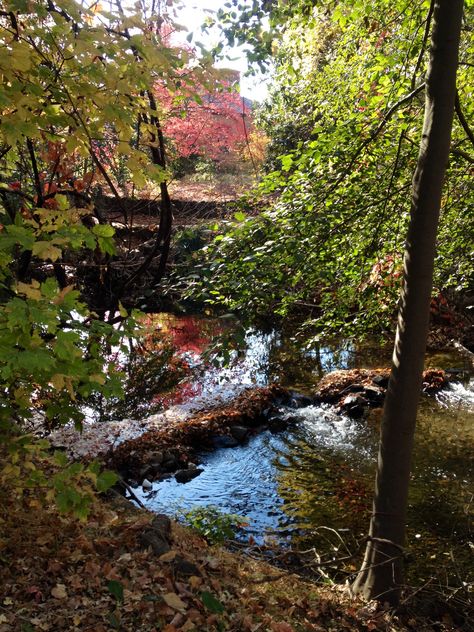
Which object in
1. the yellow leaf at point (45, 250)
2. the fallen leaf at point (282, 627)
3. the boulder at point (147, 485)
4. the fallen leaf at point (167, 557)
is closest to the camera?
the yellow leaf at point (45, 250)

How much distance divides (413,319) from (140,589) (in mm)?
2711

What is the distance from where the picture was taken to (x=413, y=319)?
370 centimetres

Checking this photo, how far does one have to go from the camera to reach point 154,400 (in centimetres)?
1054

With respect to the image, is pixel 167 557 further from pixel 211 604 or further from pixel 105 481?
pixel 105 481

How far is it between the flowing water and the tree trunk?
520 mm

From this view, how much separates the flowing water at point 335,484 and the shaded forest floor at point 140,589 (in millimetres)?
676

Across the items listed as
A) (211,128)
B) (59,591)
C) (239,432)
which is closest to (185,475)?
(239,432)

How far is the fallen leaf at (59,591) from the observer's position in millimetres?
3119

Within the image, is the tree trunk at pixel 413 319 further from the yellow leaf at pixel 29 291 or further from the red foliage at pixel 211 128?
the red foliage at pixel 211 128

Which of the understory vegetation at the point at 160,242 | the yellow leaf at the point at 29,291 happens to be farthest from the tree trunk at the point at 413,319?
the yellow leaf at the point at 29,291

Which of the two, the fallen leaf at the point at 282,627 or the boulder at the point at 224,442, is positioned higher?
the fallen leaf at the point at 282,627

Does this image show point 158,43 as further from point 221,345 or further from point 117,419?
point 117,419

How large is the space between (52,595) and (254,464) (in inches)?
205

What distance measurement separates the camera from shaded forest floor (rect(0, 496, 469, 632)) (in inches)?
120
